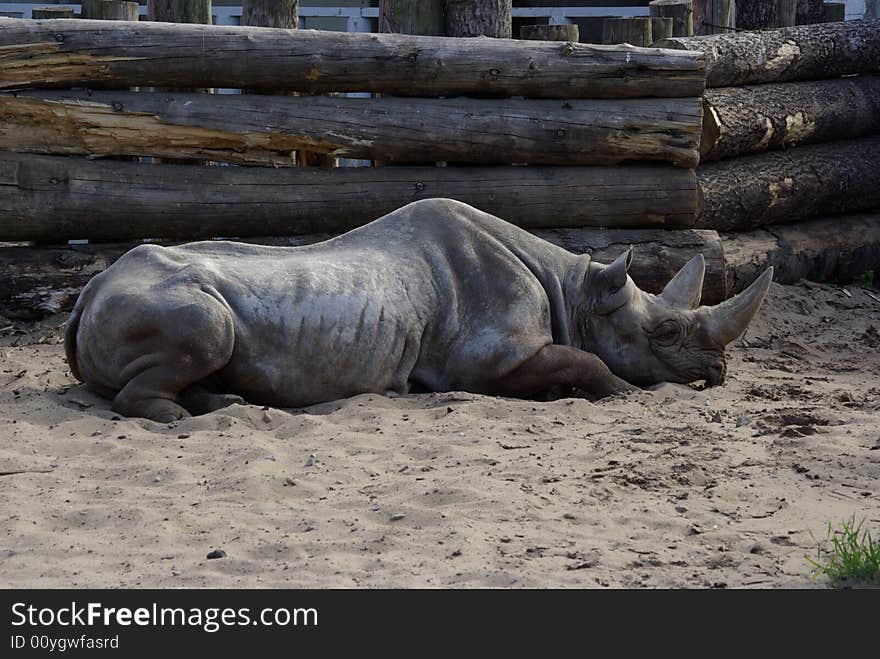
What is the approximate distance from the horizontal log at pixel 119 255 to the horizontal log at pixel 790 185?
87 cm

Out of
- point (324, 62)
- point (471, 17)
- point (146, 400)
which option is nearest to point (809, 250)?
point (471, 17)

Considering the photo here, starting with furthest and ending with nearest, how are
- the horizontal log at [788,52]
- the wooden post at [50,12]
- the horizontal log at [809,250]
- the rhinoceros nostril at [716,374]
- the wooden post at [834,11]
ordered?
1. the wooden post at [834,11]
2. the wooden post at [50,12]
3. the horizontal log at [788,52]
4. the horizontal log at [809,250]
5. the rhinoceros nostril at [716,374]

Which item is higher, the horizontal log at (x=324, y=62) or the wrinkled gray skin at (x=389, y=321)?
the horizontal log at (x=324, y=62)

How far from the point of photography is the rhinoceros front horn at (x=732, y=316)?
817 centimetres

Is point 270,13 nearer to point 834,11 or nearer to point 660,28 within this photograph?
point 660,28

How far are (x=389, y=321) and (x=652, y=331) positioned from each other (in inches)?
64.3

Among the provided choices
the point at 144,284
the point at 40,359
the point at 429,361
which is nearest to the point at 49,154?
the point at 40,359

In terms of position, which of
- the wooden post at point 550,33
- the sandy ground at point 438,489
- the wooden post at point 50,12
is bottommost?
the sandy ground at point 438,489

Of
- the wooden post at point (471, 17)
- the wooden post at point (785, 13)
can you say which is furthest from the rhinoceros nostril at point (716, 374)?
the wooden post at point (785, 13)

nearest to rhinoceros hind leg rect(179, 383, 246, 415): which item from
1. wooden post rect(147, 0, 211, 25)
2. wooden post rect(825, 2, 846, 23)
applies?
wooden post rect(147, 0, 211, 25)

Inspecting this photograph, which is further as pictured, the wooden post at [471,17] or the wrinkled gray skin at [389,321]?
the wooden post at [471,17]

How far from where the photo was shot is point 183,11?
10.6m

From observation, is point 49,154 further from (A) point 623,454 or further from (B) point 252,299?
(A) point 623,454

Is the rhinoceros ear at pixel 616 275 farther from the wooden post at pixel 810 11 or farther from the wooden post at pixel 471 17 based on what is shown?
the wooden post at pixel 810 11
